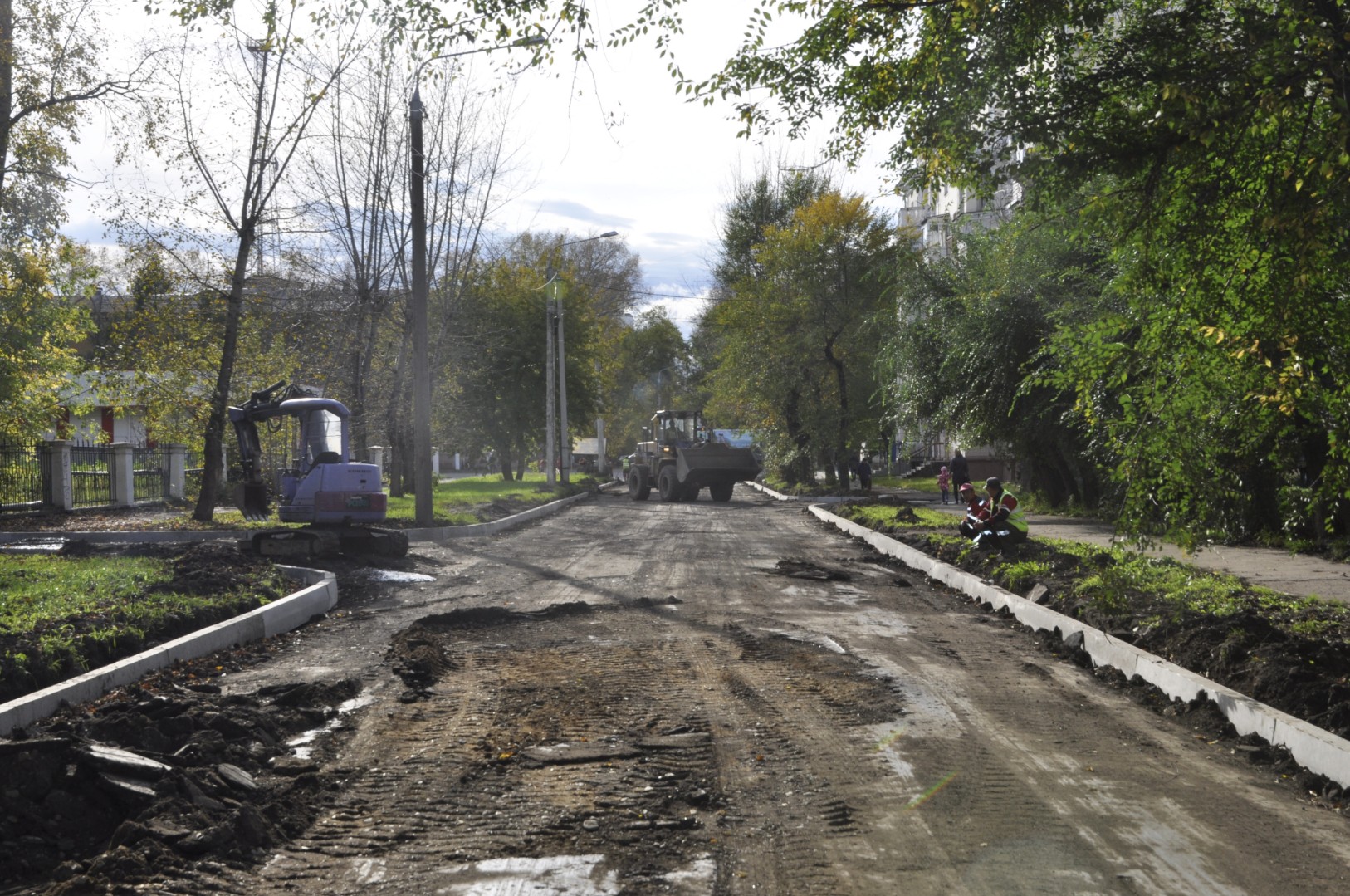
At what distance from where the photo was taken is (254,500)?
19.8 m

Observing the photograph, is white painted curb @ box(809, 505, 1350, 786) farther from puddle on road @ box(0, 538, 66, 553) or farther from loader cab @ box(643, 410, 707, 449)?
loader cab @ box(643, 410, 707, 449)

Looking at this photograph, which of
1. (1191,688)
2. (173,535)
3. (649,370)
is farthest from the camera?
(649,370)

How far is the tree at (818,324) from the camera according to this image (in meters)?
38.7

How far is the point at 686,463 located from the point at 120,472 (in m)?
16.2

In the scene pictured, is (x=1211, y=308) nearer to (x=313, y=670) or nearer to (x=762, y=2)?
(x=762, y=2)

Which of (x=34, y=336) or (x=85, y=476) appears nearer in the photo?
(x=34, y=336)

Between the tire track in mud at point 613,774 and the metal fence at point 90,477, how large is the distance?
2308cm

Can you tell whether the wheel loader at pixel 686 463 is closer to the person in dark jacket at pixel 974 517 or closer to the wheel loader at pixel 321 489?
the wheel loader at pixel 321 489

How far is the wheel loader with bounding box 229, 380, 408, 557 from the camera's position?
1650 centimetres

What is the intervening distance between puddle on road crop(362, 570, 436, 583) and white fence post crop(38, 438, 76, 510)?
1623 centimetres

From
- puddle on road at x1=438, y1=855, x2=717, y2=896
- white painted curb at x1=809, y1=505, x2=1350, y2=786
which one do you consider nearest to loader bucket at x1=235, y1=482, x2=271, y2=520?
white painted curb at x1=809, y1=505, x2=1350, y2=786

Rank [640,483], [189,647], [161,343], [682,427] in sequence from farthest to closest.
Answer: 1. [640,483]
2. [682,427]
3. [161,343]
4. [189,647]

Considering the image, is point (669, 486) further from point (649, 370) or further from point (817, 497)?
point (649, 370)

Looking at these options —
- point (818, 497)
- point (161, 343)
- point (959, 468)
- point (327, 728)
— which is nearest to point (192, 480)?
point (161, 343)
